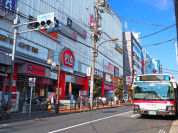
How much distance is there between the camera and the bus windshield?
11.3 meters

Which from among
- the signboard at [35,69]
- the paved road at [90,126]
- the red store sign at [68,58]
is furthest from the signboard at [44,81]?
the paved road at [90,126]

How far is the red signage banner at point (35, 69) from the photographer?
2099cm

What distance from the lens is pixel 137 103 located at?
38.5 ft

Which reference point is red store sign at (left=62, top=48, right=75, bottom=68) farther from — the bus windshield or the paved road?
the bus windshield

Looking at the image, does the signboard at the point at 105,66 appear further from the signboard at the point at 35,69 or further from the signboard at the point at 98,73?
the signboard at the point at 35,69

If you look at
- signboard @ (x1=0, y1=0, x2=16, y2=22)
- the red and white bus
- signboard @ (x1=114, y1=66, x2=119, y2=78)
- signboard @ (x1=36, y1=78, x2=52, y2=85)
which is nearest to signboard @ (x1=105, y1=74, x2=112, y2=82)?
signboard @ (x1=114, y1=66, x2=119, y2=78)

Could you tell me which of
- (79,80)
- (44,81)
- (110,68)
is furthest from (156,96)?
(110,68)

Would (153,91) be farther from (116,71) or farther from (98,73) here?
(116,71)

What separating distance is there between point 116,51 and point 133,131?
1913 inches

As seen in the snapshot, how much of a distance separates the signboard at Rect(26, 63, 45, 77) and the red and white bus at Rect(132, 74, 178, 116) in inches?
522

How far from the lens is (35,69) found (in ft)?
72.4

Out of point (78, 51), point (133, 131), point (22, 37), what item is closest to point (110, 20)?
point (78, 51)

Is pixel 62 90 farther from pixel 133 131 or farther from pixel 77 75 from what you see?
pixel 133 131

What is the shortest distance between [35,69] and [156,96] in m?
15.1
